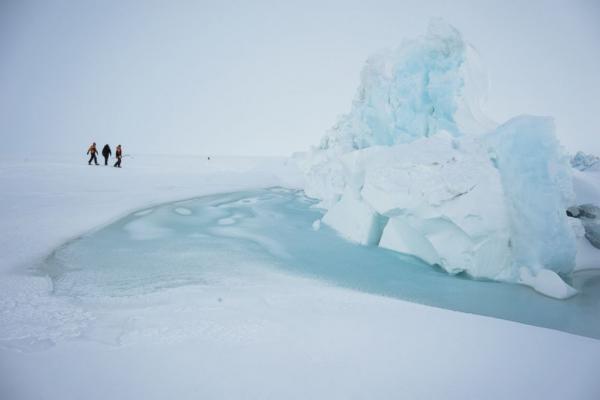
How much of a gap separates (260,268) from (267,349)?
7.93 ft

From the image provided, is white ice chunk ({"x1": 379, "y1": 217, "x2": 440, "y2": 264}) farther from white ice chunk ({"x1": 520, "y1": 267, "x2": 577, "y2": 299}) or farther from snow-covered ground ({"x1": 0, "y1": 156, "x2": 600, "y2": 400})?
snow-covered ground ({"x1": 0, "y1": 156, "x2": 600, "y2": 400})

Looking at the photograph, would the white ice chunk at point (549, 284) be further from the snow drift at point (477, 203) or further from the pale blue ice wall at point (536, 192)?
the pale blue ice wall at point (536, 192)

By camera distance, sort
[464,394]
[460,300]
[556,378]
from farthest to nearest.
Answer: [460,300] < [556,378] < [464,394]

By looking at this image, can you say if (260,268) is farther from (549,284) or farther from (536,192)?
(536,192)

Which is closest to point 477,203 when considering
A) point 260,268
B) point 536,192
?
point 536,192

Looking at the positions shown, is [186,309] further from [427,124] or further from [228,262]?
[427,124]

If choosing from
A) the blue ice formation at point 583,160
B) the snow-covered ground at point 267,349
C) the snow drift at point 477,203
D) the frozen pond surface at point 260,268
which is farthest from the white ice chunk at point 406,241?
the blue ice formation at point 583,160

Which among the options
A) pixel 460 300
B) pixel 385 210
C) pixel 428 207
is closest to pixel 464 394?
pixel 460 300

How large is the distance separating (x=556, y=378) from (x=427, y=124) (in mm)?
9085

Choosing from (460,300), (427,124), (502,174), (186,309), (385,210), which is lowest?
(460,300)

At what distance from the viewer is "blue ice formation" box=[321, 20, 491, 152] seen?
920cm

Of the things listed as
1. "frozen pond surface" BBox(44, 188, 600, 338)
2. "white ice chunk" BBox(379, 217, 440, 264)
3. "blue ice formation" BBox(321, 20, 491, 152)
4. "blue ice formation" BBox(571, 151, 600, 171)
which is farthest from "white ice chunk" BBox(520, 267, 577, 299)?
"blue ice formation" BBox(571, 151, 600, 171)

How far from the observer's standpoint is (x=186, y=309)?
2.59 meters

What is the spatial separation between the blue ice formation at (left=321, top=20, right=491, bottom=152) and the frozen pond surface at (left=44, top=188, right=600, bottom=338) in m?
5.19
